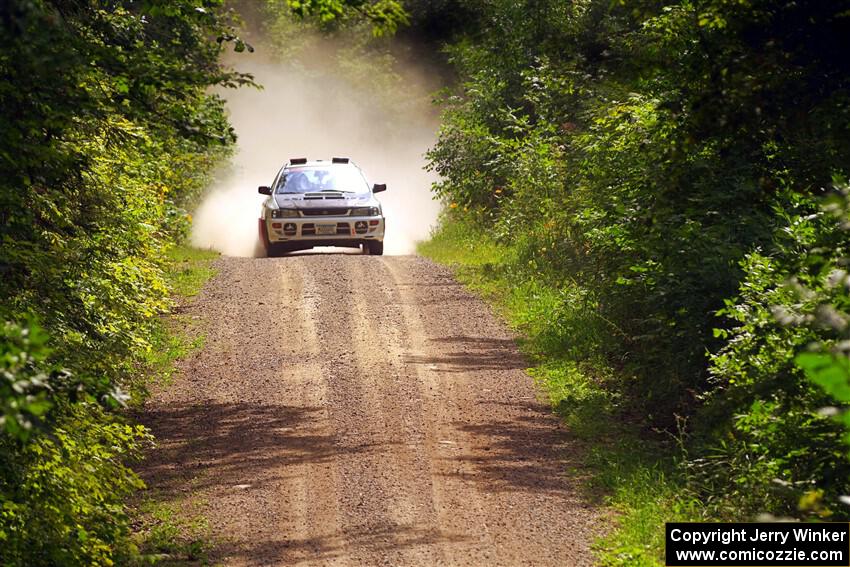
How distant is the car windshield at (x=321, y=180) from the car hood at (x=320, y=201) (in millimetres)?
247

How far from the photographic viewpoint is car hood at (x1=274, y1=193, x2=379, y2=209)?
886 inches

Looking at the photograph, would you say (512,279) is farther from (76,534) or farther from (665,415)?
(76,534)

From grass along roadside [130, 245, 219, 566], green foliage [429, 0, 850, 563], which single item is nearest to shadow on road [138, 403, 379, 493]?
grass along roadside [130, 245, 219, 566]

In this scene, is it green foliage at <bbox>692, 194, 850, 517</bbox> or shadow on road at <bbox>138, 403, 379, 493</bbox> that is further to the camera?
shadow on road at <bbox>138, 403, 379, 493</bbox>

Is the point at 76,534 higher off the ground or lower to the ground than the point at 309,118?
lower

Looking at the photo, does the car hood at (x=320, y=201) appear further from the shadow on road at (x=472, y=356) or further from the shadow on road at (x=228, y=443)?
the shadow on road at (x=228, y=443)

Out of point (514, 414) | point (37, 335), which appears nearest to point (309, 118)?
point (514, 414)

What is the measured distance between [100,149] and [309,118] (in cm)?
5046

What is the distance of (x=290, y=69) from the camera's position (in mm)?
61969

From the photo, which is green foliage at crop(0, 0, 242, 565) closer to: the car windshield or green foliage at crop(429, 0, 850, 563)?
green foliage at crop(429, 0, 850, 563)

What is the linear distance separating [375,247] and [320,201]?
1.60 meters

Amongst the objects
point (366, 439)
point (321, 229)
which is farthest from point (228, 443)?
point (321, 229)

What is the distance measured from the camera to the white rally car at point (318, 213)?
22547mm

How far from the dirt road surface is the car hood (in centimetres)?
458
